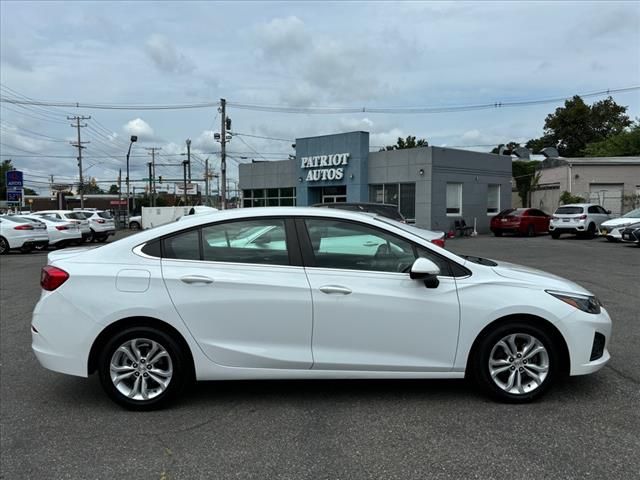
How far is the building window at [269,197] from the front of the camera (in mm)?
33050

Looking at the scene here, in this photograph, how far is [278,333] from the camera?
4.05 m

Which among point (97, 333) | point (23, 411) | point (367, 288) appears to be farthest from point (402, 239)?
point (23, 411)

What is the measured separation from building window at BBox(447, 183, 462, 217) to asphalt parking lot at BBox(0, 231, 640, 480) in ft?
→ 76.4

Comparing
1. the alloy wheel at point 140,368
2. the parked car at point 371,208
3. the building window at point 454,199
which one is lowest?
the alloy wheel at point 140,368

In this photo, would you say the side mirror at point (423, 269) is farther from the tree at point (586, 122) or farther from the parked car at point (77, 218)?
the tree at point (586, 122)

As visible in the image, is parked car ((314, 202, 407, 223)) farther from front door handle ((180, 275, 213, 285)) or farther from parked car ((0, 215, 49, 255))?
parked car ((0, 215, 49, 255))

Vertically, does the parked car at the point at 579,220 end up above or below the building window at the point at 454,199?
below

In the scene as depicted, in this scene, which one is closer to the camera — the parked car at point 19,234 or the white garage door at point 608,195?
the parked car at point 19,234

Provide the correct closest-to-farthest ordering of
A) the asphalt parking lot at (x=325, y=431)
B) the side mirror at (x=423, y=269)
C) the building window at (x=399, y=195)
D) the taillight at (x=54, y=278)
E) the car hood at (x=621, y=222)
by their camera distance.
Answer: the asphalt parking lot at (x=325, y=431) < the side mirror at (x=423, y=269) < the taillight at (x=54, y=278) < the car hood at (x=621, y=222) < the building window at (x=399, y=195)

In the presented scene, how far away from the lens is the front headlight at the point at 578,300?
4.16 metres

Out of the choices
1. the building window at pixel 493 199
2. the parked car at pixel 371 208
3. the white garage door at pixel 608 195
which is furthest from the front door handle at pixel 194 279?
the white garage door at pixel 608 195

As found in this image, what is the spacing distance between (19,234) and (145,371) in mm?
18233

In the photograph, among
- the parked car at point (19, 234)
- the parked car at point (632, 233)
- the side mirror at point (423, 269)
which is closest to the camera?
the side mirror at point (423, 269)

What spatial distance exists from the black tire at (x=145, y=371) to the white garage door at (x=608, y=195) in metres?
32.6
